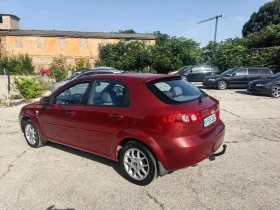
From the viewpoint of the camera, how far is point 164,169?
3221 millimetres

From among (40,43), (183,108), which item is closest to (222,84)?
(183,108)

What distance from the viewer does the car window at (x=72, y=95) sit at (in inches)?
159

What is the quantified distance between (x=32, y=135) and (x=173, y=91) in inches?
128

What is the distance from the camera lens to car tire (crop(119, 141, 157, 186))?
3266 mm

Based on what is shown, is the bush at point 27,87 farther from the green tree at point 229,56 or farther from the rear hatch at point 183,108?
the green tree at point 229,56

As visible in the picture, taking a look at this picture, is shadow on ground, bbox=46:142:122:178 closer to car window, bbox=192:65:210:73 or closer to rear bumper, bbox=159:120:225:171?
rear bumper, bbox=159:120:225:171

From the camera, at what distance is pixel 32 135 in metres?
5.07

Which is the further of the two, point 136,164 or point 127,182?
point 127,182

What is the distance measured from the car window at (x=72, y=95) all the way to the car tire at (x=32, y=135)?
1002 millimetres

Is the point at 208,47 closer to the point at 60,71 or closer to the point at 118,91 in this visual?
the point at 60,71

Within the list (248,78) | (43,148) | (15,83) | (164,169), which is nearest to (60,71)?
(15,83)

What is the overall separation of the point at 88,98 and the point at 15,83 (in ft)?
30.2

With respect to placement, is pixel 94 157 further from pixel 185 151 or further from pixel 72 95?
pixel 185 151

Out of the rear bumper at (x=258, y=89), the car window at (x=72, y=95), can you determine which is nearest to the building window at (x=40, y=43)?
the rear bumper at (x=258, y=89)
